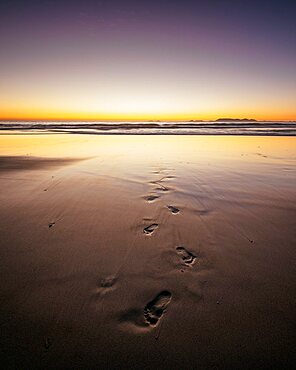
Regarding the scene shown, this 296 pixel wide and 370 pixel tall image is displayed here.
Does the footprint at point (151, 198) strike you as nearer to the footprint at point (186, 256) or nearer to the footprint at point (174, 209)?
the footprint at point (174, 209)

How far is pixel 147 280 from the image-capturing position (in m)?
2.01

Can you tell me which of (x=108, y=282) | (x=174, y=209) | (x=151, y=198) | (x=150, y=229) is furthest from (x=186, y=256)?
(x=151, y=198)

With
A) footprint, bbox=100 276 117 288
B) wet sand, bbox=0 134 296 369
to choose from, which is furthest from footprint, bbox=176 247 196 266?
footprint, bbox=100 276 117 288

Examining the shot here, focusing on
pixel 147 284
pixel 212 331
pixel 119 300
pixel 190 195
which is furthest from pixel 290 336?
pixel 190 195

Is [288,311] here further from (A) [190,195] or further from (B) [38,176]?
(B) [38,176]

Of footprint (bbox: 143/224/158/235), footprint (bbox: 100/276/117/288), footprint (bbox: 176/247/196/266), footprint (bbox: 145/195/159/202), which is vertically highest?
footprint (bbox: 145/195/159/202)

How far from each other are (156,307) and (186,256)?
0.74 m

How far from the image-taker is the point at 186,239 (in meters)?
2.68

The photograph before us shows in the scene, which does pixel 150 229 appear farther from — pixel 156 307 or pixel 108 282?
pixel 156 307

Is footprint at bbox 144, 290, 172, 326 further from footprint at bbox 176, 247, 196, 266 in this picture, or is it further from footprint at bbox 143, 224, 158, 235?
footprint at bbox 143, 224, 158, 235

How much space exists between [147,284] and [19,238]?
5.70ft

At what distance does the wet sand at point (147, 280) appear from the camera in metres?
1.44

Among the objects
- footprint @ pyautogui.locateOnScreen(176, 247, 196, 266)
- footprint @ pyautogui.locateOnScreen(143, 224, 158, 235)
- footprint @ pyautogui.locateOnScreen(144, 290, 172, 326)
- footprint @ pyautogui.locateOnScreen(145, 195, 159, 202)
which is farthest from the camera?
footprint @ pyautogui.locateOnScreen(145, 195, 159, 202)

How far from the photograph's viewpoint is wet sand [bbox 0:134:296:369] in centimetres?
144
